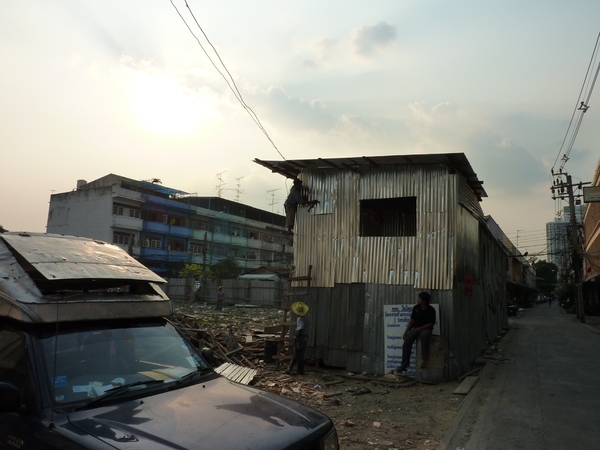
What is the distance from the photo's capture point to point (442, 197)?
9.92 metres

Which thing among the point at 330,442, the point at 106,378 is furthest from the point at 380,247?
the point at 106,378

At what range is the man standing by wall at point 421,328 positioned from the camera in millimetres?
9211

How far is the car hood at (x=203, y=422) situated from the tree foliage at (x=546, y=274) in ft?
346

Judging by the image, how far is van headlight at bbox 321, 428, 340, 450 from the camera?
2981 mm

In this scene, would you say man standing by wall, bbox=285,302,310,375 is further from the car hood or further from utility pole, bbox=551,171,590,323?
utility pole, bbox=551,171,590,323

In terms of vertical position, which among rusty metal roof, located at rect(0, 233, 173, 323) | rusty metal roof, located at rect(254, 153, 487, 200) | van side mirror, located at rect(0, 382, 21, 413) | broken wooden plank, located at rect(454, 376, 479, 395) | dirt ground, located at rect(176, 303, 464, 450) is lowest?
dirt ground, located at rect(176, 303, 464, 450)

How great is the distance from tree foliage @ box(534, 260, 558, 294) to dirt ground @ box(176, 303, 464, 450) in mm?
98628

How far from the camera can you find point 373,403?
25.8 feet

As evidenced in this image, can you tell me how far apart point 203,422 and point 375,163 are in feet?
28.2

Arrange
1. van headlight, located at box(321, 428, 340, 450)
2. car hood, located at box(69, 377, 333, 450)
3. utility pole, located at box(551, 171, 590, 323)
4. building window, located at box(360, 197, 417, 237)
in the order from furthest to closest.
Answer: utility pole, located at box(551, 171, 590, 323) → building window, located at box(360, 197, 417, 237) → van headlight, located at box(321, 428, 340, 450) → car hood, located at box(69, 377, 333, 450)

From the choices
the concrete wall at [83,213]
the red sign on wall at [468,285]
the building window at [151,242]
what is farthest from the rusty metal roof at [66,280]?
the building window at [151,242]

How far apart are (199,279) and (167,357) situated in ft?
117

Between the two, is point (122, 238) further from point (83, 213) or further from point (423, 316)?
point (423, 316)

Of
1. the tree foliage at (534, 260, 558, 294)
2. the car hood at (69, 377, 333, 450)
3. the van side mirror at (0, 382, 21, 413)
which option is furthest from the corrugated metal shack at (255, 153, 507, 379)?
the tree foliage at (534, 260, 558, 294)
